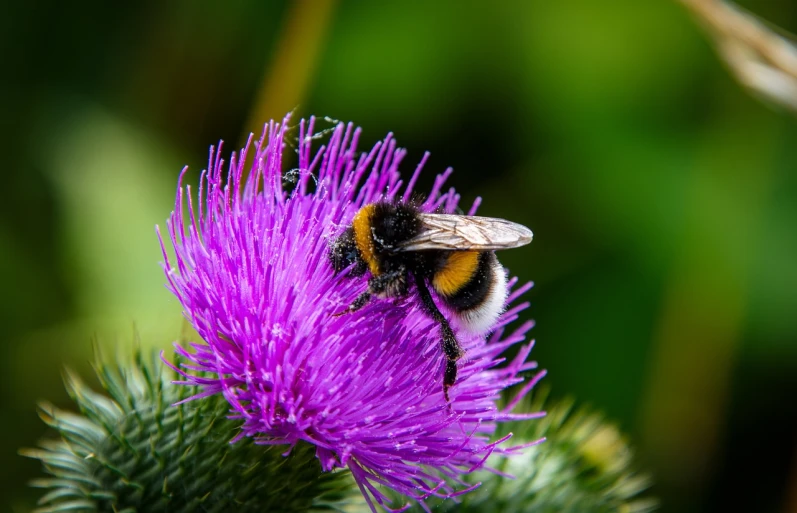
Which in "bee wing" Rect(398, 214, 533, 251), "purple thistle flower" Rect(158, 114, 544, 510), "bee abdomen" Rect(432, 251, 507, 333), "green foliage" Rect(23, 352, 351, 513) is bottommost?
"green foliage" Rect(23, 352, 351, 513)

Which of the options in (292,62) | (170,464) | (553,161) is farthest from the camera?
(553,161)

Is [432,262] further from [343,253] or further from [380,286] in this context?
[343,253]

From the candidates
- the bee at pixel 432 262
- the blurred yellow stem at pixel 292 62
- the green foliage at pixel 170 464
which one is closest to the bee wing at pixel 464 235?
the bee at pixel 432 262

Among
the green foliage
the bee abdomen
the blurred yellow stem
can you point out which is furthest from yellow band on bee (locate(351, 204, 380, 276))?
the blurred yellow stem

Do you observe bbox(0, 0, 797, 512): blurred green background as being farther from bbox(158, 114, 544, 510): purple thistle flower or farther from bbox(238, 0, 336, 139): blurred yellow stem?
bbox(158, 114, 544, 510): purple thistle flower

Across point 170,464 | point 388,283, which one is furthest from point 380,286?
point 170,464

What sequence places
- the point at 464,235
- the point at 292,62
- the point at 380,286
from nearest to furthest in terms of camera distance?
1. the point at 464,235
2. the point at 380,286
3. the point at 292,62

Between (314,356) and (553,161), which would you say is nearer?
(314,356)
